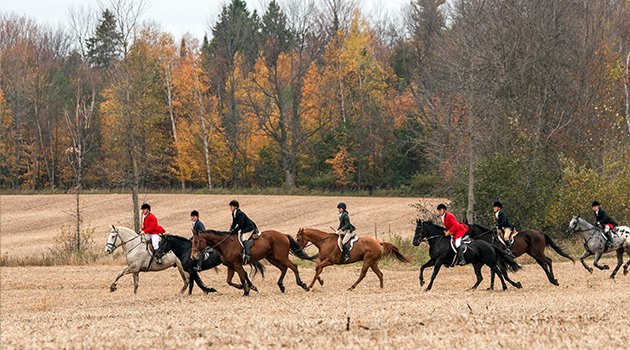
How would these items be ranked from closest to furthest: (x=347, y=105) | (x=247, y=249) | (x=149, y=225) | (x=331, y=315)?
(x=331, y=315) < (x=247, y=249) < (x=149, y=225) < (x=347, y=105)

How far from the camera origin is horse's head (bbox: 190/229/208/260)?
21.9 meters

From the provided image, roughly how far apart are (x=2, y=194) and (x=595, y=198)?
5141cm

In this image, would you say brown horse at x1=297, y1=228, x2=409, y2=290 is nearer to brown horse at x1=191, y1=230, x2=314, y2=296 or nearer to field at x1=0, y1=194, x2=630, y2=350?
brown horse at x1=191, y1=230, x2=314, y2=296

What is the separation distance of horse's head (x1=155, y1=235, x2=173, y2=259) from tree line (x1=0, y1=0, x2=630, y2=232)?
16689 mm

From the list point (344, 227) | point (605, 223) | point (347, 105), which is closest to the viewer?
point (344, 227)

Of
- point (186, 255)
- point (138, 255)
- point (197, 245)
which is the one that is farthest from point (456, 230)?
point (138, 255)

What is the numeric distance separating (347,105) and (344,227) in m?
48.3

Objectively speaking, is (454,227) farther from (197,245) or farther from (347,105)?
(347,105)

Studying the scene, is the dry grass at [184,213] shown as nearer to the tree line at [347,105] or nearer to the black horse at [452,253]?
the tree line at [347,105]

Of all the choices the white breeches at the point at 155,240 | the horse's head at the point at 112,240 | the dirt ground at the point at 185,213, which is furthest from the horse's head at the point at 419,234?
the dirt ground at the point at 185,213

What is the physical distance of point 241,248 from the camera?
22.4m

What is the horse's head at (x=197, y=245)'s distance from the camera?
21.9 metres

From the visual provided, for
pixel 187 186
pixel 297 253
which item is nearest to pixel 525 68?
pixel 297 253

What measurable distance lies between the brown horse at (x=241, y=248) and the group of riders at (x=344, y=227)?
19 cm
